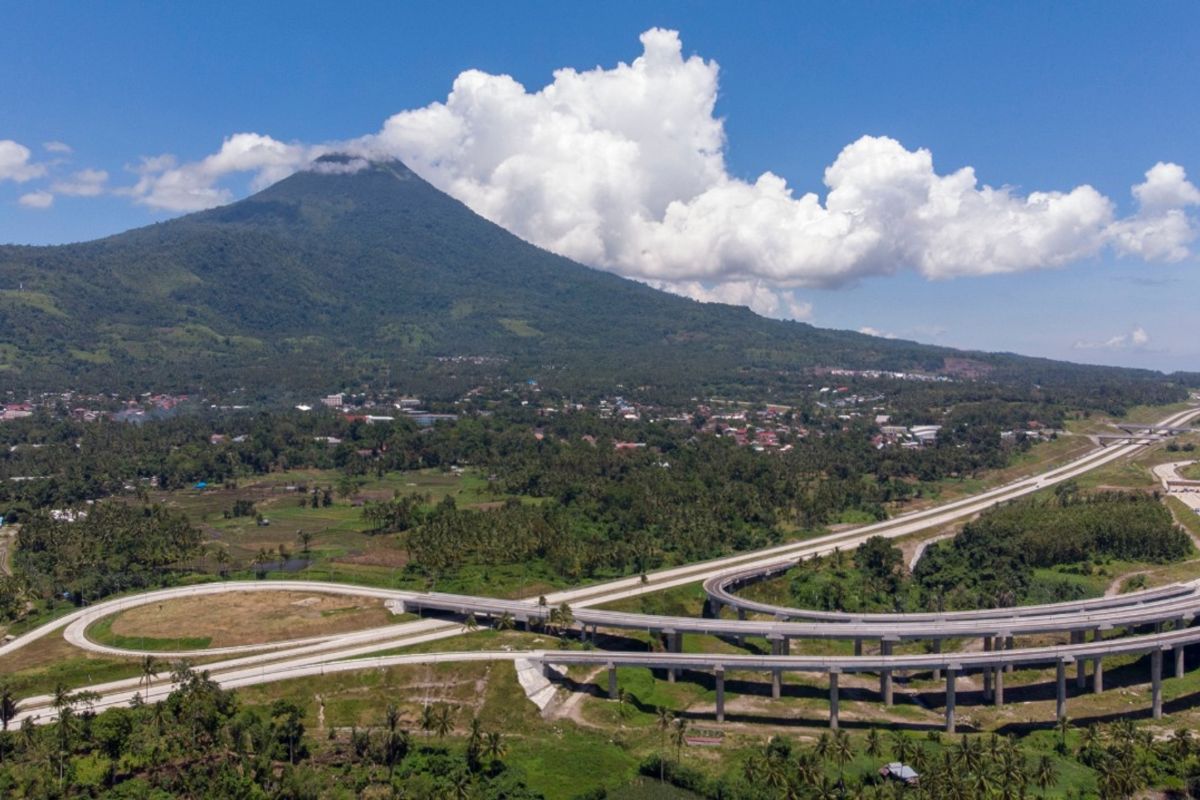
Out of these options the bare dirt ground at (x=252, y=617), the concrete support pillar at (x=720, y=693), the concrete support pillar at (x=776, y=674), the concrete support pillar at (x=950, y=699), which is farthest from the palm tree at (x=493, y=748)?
the concrete support pillar at (x=950, y=699)

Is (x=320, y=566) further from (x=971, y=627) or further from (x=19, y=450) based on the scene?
(x=19, y=450)

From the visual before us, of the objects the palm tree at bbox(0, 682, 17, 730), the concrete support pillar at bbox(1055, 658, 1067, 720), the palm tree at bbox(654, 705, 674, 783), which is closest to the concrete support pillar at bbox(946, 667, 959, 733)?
the concrete support pillar at bbox(1055, 658, 1067, 720)

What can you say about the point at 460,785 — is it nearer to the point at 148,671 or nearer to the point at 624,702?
the point at 624,702

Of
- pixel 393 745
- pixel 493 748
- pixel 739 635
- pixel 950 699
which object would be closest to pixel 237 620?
pixel 393 745

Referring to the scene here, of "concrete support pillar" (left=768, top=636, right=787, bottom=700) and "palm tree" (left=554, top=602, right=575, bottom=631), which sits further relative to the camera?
"palm tree" (left=554, top=602, right=575, bottom=631)

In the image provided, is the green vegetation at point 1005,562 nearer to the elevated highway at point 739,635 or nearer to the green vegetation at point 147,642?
the elevated highway at point 739,635

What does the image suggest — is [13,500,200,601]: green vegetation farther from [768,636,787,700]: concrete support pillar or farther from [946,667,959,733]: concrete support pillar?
[946,667,959,733]: concrete support pillar

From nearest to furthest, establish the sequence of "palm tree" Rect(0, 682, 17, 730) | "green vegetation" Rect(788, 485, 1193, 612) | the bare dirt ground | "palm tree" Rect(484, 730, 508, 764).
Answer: "palm tree" Rect(484, 730, 508, 764) < "palm tree" Rect(0, 682, 17, 730) < the bare dirt ground < "green vegetation" Rect(788, 485, 1193, 612)

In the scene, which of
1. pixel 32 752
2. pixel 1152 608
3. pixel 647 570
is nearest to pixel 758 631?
pixel 647 570
